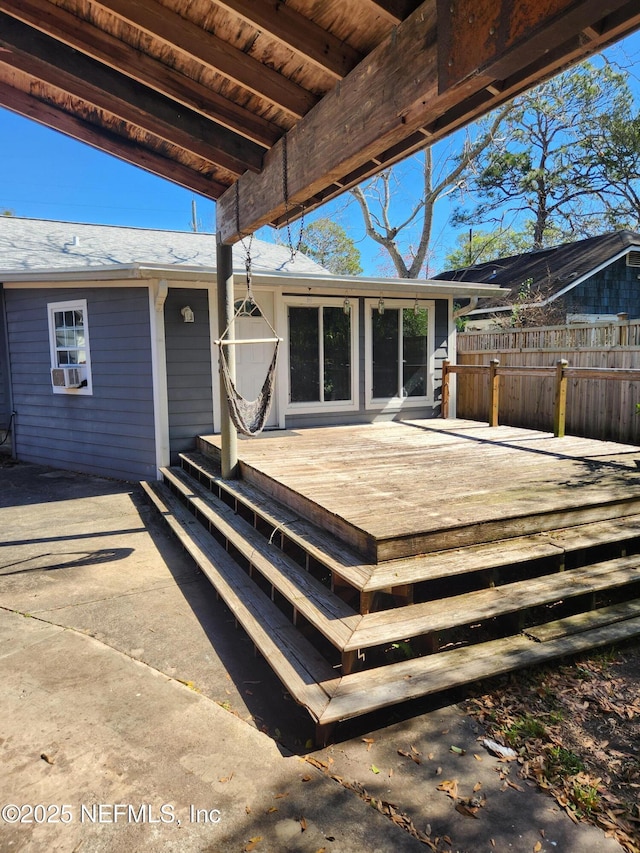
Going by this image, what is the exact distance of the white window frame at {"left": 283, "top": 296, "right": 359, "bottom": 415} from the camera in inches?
285

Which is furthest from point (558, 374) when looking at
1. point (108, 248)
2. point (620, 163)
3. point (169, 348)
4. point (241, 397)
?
point (620, 163)

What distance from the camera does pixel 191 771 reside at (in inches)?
77.5

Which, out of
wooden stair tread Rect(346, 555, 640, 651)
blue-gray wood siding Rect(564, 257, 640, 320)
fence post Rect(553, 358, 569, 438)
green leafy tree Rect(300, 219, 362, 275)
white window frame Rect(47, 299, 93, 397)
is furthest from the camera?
green leafy tree Rect(300, 219, 362, 275)

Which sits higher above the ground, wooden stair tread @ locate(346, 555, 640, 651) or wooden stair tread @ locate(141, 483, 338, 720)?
wooden stair tread @ locate(346, 555, 640, 651)

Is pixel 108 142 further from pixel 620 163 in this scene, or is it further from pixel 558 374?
pixel 620 163

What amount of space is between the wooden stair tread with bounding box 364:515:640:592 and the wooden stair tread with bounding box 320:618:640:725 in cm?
36

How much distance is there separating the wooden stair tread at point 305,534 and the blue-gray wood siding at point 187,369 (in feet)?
5.63

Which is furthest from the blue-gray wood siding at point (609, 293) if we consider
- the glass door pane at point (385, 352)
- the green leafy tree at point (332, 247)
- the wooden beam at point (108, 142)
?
the green leafy tree at point (332, 247)

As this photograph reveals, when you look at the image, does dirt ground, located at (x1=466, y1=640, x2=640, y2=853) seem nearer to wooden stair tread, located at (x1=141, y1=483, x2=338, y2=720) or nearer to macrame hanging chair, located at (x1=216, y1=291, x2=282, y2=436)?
wooden stair tread, located at (x1=141, y1=483, x2=338, y2=720)

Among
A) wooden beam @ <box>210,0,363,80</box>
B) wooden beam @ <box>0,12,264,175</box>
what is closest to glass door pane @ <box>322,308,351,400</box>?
wooden beam @ <box>0,12,264,175</box>

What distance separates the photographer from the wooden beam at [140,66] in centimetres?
259

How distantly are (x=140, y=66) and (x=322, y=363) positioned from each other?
4.83 m

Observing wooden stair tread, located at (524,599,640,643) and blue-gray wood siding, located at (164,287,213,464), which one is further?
blue-gray wood siding, located at (164,287,213,464)

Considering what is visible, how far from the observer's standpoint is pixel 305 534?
3.30 m
